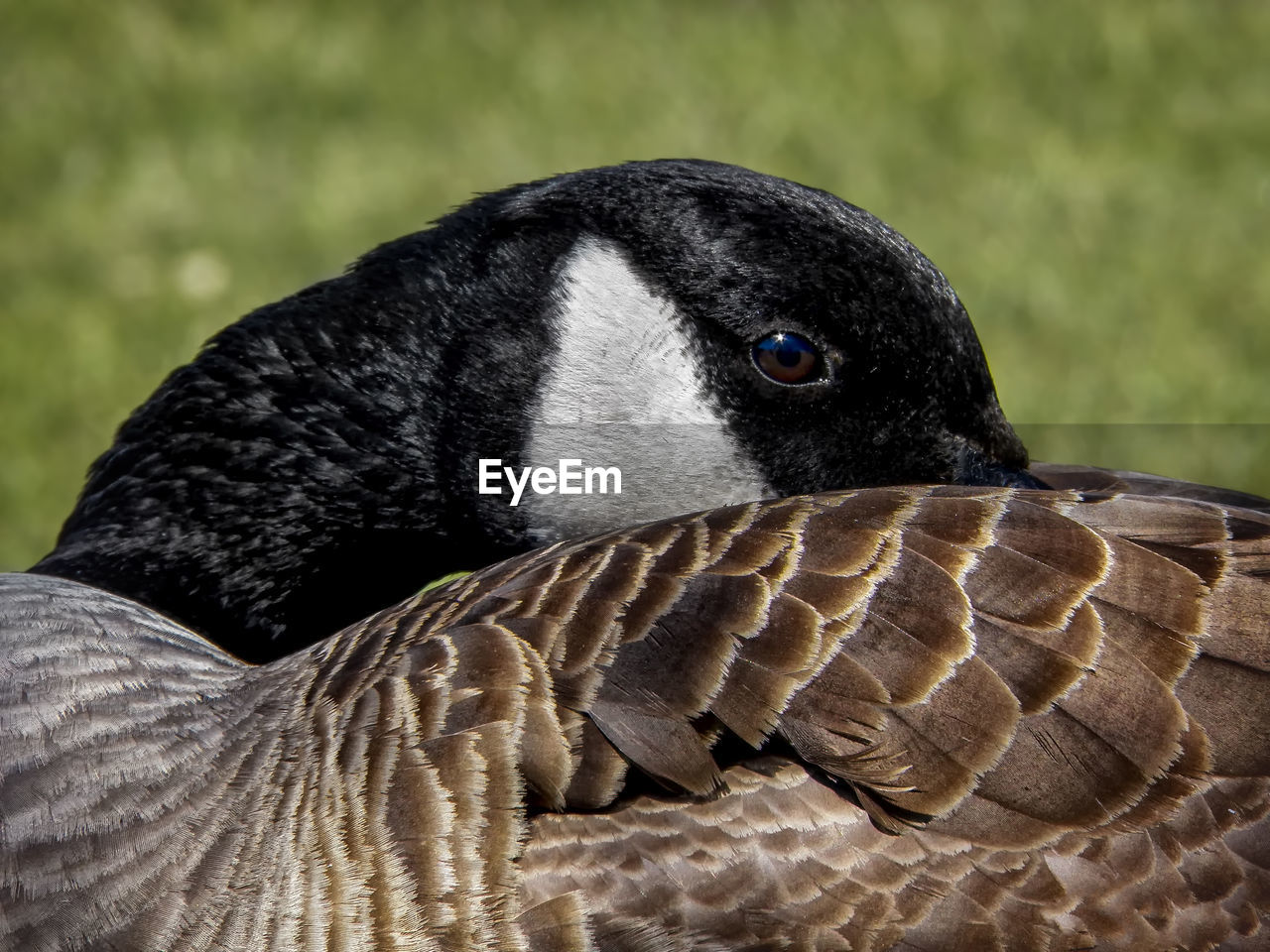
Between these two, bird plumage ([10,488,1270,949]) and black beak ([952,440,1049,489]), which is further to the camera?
black beak ([952,440,1049,489])

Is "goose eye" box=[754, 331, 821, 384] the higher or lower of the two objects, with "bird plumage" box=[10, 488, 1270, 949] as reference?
higher

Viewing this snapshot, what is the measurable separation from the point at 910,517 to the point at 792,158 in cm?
473

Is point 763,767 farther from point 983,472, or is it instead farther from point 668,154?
point 668,154

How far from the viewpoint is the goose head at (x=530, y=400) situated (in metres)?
2.27

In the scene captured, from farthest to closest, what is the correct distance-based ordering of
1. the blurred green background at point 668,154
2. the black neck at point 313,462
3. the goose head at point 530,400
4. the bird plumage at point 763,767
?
the blurred green background at point 668,154
the black neck at point 313,462
the goose head at point 530,400
the bird plumage at point 763,767

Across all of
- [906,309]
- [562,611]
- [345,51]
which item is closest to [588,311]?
[906,309]

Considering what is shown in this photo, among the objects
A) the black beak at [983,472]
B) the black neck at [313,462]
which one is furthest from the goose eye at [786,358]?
the black neck at [313,462]

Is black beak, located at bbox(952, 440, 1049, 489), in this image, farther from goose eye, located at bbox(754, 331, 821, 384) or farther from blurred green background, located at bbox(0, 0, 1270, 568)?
blurred green background, located at bbox(0, 0, 1270, 568)

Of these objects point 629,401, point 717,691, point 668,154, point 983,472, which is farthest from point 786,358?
point 668,154

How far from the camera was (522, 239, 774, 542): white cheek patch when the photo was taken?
7.72 ft

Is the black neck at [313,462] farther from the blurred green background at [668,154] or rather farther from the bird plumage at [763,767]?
the blurred green background at [668,154]

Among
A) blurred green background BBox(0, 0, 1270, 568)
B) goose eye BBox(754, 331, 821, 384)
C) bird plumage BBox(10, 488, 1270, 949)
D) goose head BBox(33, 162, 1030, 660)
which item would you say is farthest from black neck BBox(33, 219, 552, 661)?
blurred green background BBox(0, 0, 1270, 568)

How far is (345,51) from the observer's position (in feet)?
22.9

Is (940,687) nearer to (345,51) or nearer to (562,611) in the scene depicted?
(562,611)
